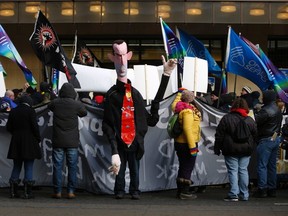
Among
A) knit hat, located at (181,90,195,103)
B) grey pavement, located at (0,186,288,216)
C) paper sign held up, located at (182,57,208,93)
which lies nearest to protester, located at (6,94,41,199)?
grey pavement, located at (0,186,288,216)

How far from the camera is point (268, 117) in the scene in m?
11.0

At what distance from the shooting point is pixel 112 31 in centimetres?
2344

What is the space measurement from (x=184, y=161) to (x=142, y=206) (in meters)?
1.14

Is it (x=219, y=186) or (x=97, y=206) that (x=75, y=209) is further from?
(x=219, y=186)

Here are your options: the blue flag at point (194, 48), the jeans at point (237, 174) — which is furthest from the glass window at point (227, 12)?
the jeans at point (237, 174)

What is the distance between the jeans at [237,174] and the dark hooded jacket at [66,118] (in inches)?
93.5

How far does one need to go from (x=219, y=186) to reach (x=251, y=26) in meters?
12.3

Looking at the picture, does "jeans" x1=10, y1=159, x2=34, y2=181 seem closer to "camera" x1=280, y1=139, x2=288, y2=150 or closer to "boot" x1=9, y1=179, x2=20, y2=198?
"boot" x1=9, y1=179, x2=20, y2=198

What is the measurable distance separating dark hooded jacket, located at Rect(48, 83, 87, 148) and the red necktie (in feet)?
2.07

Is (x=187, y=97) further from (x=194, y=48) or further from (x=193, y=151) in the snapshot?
(x=194, y=48)

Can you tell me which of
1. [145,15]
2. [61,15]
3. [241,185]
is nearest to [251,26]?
[145,15]

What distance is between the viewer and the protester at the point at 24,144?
34.7 feet

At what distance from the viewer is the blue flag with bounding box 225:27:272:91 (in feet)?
42.1

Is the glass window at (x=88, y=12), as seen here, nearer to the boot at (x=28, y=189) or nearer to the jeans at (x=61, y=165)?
the jeans at (x=61, y=165)
